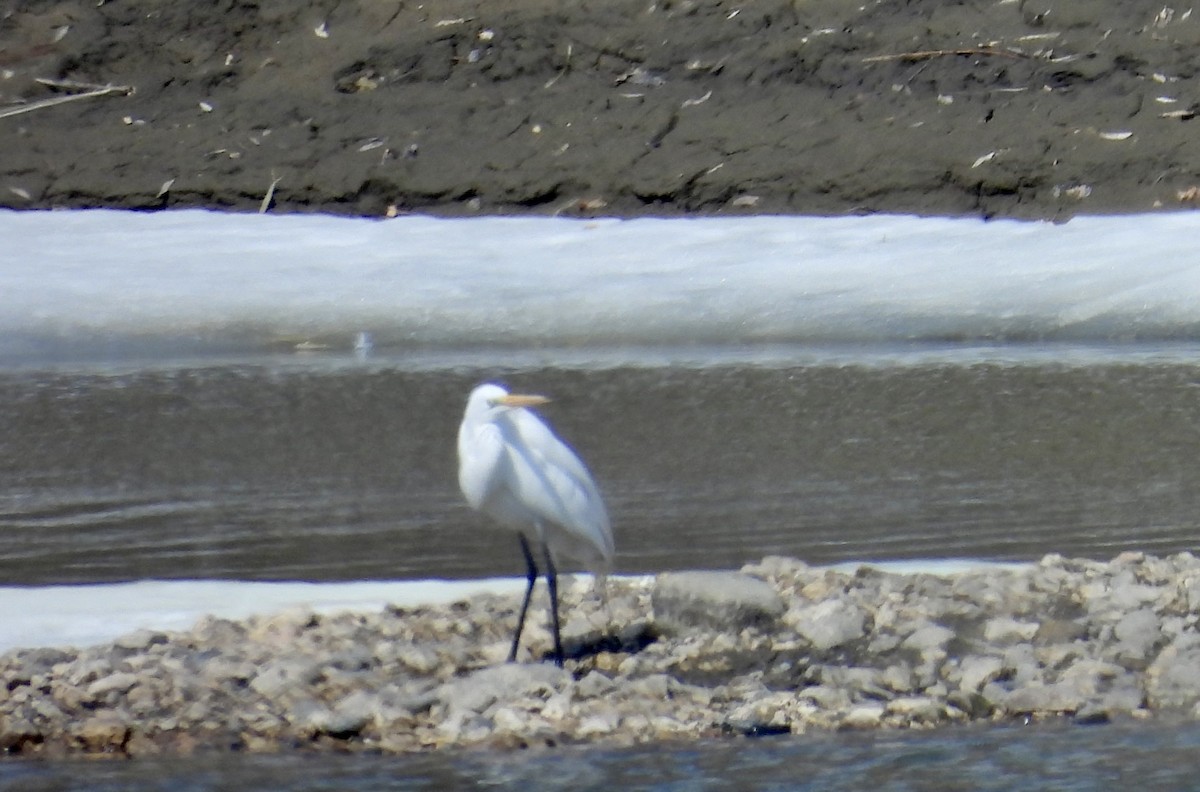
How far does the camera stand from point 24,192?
40.5ft

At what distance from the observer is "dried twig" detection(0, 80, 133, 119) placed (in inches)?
516

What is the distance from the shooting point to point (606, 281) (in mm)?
10773

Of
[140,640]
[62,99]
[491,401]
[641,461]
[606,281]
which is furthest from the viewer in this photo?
[62,99]

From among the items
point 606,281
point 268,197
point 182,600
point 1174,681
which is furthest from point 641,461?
point 268,197

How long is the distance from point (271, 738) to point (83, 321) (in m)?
5.83

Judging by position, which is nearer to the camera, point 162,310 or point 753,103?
point 162,310

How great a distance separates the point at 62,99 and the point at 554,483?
29.1 ft

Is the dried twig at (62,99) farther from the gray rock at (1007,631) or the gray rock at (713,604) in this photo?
the gray rock at (1007,631)

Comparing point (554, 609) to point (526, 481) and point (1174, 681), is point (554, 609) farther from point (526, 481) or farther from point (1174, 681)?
point (1174, 681)

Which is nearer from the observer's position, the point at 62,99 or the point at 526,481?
the point at 526,481

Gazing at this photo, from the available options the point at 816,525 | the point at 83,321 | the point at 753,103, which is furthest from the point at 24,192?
the point at 816,525

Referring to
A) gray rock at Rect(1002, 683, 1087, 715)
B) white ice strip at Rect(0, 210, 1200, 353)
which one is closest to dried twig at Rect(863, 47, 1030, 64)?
A: white ice strip at Rect(0, 210, 1200, 353)

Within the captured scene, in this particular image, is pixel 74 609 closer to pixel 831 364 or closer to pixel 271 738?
pixel 271 738

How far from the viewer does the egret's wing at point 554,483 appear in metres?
5.34
